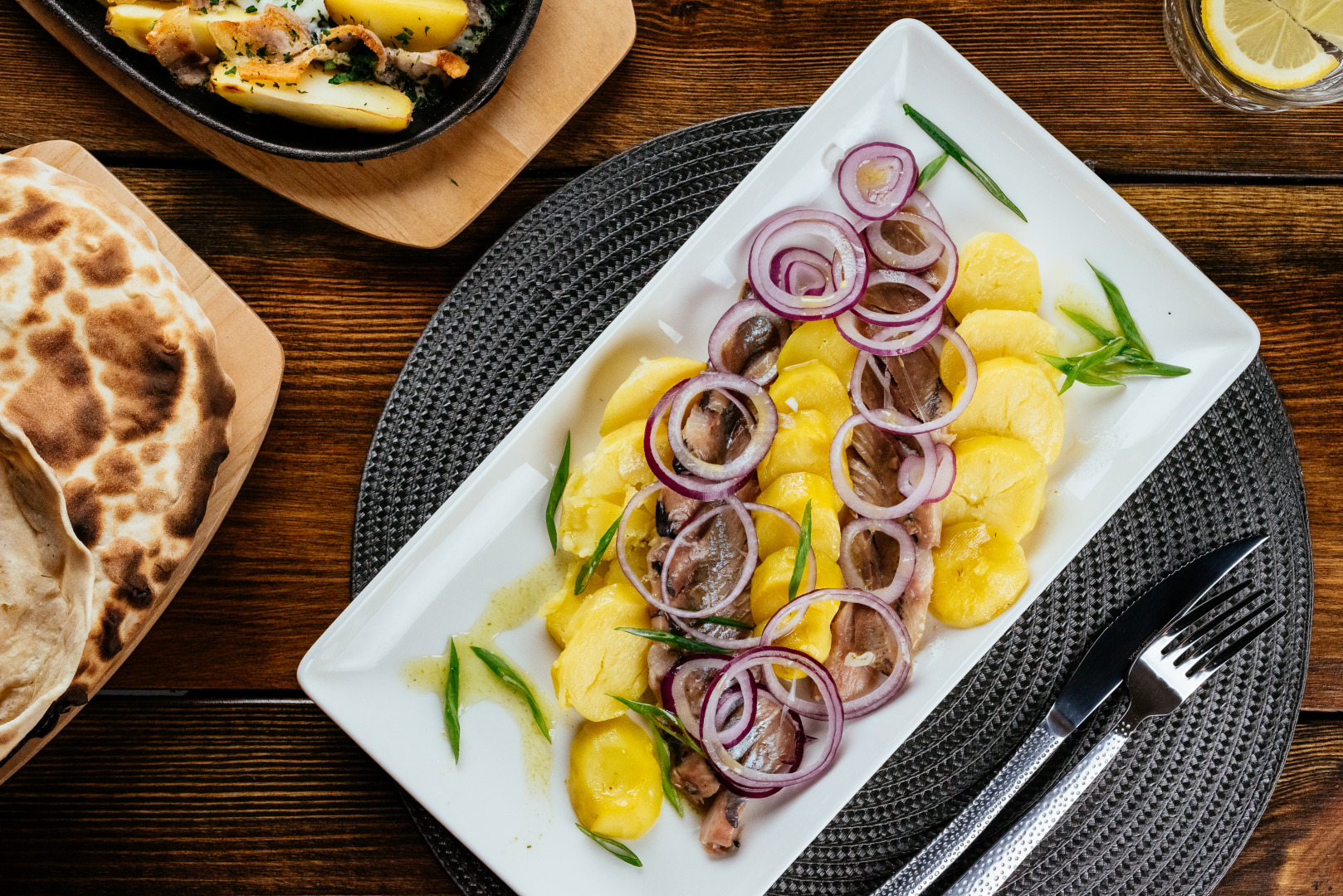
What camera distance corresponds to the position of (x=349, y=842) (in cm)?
216

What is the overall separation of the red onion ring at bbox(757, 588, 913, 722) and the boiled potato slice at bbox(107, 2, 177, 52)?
1.81 m

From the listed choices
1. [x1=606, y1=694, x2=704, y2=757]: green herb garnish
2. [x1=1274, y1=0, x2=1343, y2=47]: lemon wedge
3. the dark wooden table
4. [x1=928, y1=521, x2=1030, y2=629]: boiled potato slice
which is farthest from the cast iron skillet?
[x1=1274, y1=0, x2=1343, y2=47]: lemon wedge

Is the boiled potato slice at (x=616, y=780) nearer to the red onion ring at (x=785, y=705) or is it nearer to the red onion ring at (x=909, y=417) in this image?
the red onion ring at (x=785, y=705)

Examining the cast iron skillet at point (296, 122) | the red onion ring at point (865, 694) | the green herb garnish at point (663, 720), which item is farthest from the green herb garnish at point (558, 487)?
the cast iron skillet at point (296, 122)

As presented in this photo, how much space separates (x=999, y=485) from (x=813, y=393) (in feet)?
1.39

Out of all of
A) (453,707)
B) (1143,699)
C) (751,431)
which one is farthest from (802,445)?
(1143,699)

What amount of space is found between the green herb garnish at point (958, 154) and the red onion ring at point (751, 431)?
0.67 m

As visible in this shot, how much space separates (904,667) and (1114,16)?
5.67ft

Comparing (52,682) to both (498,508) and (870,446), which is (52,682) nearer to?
(498,508)

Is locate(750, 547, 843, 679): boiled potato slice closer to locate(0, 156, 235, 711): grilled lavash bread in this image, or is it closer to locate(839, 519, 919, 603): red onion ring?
locate(839, 519, 919, 603): red onion ring

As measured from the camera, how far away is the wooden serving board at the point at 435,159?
2129 mm

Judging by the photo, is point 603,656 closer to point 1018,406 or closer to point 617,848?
point 617,848

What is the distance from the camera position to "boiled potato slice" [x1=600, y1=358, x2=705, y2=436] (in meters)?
1.89

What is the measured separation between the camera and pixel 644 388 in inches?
74.6
